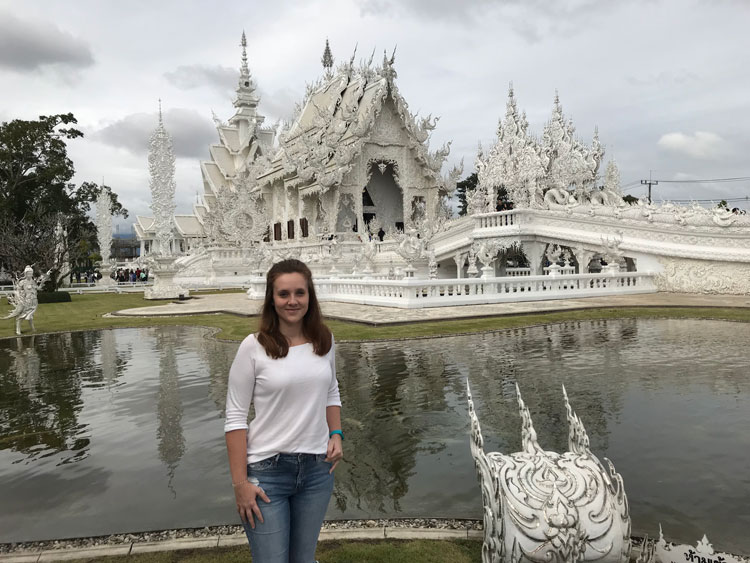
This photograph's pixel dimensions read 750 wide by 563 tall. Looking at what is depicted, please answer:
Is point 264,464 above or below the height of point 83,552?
above

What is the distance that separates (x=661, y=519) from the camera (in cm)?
365

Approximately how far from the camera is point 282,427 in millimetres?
2412

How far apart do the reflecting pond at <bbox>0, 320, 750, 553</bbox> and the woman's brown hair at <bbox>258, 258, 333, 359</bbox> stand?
184cm

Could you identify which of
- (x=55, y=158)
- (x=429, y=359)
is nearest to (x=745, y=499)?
(x=429, y=359)

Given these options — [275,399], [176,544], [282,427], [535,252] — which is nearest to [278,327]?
[275,399]

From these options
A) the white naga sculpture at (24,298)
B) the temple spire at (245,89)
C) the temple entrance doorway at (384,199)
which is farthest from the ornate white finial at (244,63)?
the white naga sculpture at (24,298)

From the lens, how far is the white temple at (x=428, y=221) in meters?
19.1

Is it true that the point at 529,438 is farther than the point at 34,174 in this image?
No

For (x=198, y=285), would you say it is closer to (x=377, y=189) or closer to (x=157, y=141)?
(x=157, y=141)

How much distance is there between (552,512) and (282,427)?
1.39 m

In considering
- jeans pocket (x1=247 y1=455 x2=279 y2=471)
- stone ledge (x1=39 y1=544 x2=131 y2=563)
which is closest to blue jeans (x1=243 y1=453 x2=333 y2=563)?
jeans pocket (x1=247 y1=455 x2=279 y2=471)

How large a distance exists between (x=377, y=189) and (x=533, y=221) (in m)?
15.5

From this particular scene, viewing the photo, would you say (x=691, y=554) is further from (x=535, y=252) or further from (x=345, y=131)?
(x=345, y=131)

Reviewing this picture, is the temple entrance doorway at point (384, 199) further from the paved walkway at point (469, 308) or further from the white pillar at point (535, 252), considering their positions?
the paved walkway at point (469, 308)
